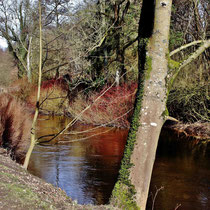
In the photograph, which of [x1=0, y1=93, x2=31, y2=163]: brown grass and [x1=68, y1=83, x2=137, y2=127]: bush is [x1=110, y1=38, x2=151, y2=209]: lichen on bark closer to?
[x1=0, y1=93, x2=31, y2=163]: brown grass

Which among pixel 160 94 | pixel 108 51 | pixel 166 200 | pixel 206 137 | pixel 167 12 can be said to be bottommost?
pixel 166 200

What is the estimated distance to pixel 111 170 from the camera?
9.35 meters

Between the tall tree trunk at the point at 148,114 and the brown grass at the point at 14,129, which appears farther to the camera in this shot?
the brown grass at the point at 14,129

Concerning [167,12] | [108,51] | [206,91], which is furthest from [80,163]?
[108,51]

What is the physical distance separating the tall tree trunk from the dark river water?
4.65 feet

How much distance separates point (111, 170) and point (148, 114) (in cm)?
594

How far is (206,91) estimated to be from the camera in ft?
42.1

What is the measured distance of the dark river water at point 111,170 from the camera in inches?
287

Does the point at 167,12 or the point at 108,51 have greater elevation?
the point at 108,51

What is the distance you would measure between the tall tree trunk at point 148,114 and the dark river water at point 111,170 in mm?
1417

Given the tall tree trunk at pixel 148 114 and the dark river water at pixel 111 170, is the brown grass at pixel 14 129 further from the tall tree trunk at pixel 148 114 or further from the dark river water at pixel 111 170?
the tall tree trunk at pixel 148 114

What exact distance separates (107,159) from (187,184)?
123 inches

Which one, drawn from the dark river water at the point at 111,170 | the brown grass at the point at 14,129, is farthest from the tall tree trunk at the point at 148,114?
the brown grass at the point at 14,129

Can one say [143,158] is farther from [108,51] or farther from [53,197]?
[108,51]
